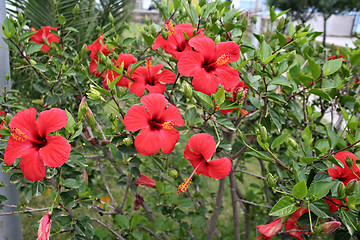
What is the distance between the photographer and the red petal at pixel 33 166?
865mm

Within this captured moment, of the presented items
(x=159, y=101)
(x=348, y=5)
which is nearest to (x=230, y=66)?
(x=159, y=101)

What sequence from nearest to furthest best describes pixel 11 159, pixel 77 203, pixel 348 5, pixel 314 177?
pixel 11 159 → pixel 314 177 → pixel 77 203 → pixel 348 5

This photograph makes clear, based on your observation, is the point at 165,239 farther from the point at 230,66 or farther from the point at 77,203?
the point at 230,66

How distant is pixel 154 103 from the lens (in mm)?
933

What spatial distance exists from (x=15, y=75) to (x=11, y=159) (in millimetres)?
1554

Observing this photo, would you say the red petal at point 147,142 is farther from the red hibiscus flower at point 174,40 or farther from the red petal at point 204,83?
the red hibiscus flower at point 174,40

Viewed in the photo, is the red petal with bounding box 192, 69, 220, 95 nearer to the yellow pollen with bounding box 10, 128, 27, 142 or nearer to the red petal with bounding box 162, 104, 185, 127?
the red petal with bounding box 162, 104, 185, 127

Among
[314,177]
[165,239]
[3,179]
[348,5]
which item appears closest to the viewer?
[314,177]

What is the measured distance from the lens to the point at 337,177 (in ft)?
3.22

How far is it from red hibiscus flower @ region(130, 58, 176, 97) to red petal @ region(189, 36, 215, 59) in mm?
152

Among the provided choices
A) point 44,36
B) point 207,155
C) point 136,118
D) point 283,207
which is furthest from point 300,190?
point 44,36

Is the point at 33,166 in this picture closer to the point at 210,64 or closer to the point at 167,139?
the point at 167,139

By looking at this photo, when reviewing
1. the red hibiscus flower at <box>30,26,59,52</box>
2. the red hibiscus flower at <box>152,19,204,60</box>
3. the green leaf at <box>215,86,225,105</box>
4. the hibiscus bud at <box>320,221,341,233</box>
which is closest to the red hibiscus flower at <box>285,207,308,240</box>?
the hibiscus bud at <box>320,221,341,233</box>

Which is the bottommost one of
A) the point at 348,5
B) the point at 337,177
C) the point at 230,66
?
the point at 348,5
